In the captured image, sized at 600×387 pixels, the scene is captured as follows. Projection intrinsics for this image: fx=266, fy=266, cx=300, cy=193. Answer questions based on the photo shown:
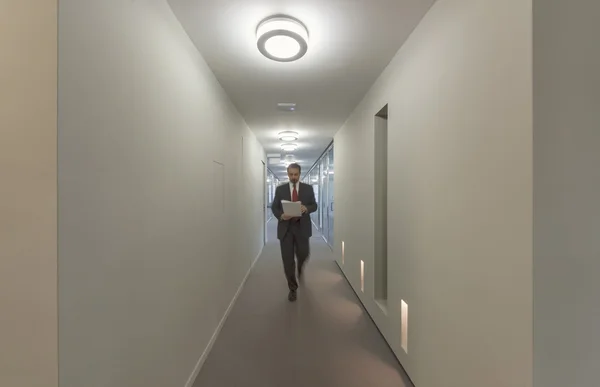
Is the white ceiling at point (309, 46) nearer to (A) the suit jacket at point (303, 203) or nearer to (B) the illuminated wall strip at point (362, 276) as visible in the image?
(A) the suit jacket at point (303, 203)

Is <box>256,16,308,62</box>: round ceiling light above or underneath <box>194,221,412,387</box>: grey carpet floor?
above

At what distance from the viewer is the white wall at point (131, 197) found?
897mm

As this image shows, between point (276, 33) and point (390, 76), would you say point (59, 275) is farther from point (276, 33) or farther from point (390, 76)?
point (390, 76)

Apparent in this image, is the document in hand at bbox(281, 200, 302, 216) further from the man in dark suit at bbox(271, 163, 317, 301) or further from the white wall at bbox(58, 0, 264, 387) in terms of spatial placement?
the white wall at bbox(58, 0, 264, 387)

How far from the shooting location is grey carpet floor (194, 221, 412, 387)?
6.70ft

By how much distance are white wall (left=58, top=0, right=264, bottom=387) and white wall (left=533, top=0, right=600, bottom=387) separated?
162cm

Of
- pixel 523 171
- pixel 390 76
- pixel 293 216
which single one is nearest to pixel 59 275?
pixel 523 171

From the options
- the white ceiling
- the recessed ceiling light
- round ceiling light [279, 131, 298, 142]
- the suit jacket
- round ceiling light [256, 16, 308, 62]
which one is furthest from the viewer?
round ceiling light [279, 131, 298, 142]

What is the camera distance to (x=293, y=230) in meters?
3.80

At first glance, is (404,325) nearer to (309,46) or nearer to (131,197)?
(131,197)

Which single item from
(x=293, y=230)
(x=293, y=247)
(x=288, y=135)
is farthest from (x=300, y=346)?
(x=288, y=135)

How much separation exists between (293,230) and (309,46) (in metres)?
2.39

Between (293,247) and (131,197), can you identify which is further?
(293,247)

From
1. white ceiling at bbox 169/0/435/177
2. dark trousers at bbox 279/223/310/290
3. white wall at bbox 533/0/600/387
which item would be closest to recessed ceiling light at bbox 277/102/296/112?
white ceiling at bbox 169/0/435/177
